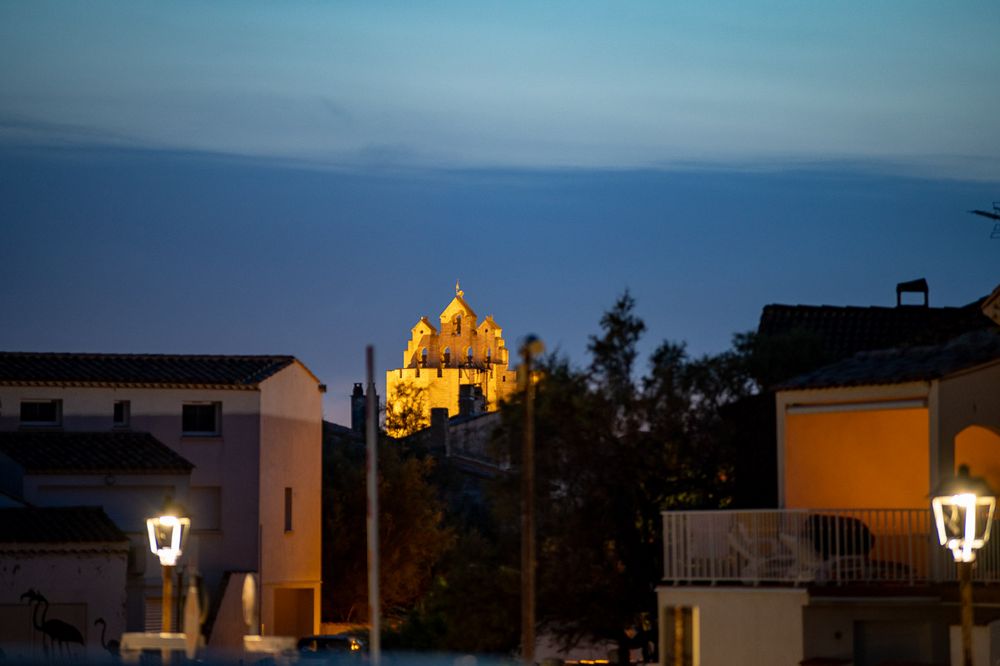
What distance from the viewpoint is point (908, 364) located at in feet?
90.4

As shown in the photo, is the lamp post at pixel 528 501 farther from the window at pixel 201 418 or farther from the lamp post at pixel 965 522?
the window at pixel 201 418

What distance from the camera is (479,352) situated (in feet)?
542

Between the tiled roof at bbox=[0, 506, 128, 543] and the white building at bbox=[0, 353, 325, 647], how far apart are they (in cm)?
281

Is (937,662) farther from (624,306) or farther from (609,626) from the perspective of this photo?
(624,306)

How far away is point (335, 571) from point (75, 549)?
63.0ft

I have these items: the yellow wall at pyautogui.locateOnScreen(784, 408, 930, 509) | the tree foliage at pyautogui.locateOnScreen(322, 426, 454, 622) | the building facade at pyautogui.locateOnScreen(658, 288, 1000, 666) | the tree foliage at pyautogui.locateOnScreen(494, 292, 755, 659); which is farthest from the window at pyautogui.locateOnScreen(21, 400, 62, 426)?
the yellow wall at pyautogui.locateOnScreen(784, 408, 930, 509)

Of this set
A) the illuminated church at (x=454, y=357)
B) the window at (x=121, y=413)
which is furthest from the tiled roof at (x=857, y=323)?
the illuminated church at (x=454, y=357)

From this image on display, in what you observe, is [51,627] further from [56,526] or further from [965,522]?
[965,522]

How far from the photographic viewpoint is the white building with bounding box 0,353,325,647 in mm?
47719

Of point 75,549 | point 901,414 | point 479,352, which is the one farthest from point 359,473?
point 479,352

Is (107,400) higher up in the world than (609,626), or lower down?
higher up

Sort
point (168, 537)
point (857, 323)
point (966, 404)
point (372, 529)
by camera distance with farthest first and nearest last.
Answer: point (857, 323), point (168, 537), point (966, 404), point (372, 529)

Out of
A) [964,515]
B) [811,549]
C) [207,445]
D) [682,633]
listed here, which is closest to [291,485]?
[207,445]

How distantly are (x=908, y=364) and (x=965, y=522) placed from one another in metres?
7.23
